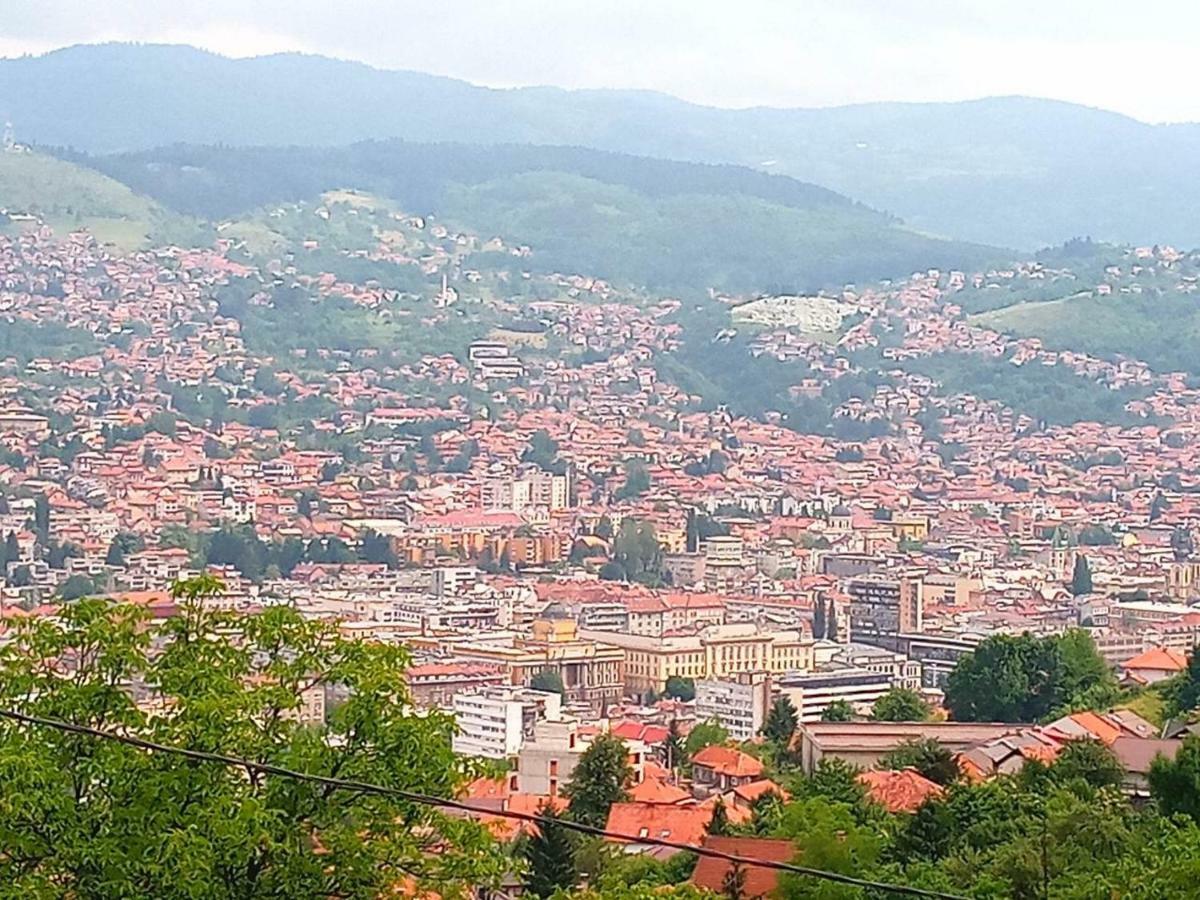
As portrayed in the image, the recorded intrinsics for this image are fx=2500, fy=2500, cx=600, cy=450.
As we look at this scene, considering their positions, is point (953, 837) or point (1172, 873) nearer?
point (1172, 873)

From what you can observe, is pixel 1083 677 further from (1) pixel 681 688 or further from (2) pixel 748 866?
(1) pixel 681 688

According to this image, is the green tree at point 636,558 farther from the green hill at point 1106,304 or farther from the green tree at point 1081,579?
the green hill at point 1106,304

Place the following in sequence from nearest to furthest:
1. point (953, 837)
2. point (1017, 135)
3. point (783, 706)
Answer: point (953, 837) → point (783, 706) → point (1017, 135)

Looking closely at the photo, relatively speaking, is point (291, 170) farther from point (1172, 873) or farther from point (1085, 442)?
point (1172, 873)

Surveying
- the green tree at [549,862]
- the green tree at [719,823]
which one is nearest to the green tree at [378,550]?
the green tree at [719,823]

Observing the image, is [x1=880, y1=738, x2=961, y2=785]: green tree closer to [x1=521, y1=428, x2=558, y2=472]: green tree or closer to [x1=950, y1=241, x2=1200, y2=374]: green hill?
[x1=521, y1=428, x2=558, y2=472]: green tree

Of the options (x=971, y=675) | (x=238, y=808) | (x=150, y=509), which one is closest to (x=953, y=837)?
(x=238, y=808)

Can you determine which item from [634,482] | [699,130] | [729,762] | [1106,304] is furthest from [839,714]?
[699,130]
